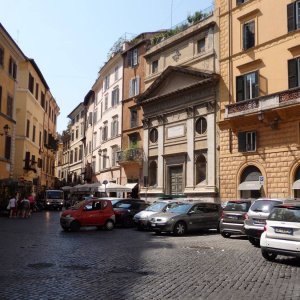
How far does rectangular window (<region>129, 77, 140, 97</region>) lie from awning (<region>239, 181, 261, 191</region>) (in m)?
18.3

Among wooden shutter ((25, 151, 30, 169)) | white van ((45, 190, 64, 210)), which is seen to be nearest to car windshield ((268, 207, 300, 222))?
wooden shutter ((25, 151, 30, 169))

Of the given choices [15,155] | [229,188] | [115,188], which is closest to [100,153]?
[15,155]

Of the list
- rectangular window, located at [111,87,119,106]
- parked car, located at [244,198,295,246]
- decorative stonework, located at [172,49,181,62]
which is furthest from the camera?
rectangular window, located at [111,87,119,106]

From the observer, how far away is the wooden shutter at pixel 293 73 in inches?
1044

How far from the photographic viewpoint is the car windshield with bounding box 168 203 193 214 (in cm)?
2049

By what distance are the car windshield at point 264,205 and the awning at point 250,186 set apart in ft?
42.5

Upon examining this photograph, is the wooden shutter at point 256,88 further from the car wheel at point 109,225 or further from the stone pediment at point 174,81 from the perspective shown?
the car wheel at point 109,225

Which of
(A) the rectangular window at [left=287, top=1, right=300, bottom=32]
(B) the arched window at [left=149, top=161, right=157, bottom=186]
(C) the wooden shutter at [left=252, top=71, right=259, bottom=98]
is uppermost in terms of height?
(A) the rectangular window at [left=287, top=1, right=300, bottom=32]

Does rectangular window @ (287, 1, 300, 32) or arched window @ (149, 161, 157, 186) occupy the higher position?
rectangular window @ (287, 1, 300, 32)

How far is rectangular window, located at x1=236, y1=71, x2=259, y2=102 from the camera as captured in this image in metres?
29.4

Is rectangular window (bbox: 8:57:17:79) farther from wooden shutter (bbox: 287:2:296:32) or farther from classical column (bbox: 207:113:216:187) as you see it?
wooden shutter (bbox: 287:2:296:32)

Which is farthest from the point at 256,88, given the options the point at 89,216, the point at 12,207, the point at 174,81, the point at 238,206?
the point at 12,207

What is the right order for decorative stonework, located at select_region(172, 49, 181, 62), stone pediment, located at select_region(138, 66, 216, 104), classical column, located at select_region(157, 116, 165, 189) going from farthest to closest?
classical column, located at select_region(157, 116, 165, 189) < decorative stonework, located at select_region(172, 49, 181, 62) < stone pediment, located at select_region(138, 66, 216, 104)

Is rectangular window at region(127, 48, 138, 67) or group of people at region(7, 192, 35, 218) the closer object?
group of people at region(7, 192, 35, 218)
